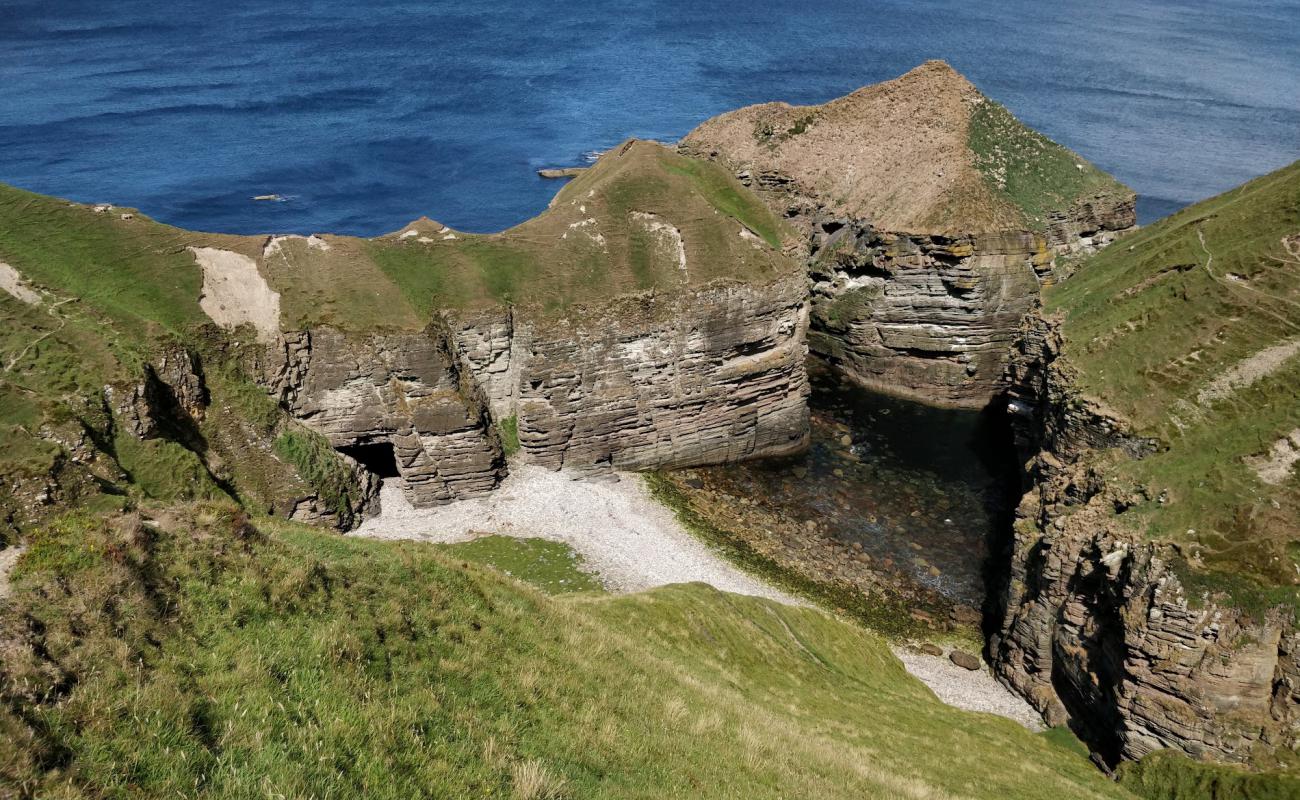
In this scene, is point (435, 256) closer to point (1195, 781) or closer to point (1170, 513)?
point (1170, 513)

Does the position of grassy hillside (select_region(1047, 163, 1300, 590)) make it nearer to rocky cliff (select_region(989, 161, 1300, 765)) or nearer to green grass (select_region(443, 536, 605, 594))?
rocky cliff (select_region(989, 161, 1300, 765))

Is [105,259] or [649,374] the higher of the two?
[105,259]

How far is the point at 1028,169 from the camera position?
7212 cm

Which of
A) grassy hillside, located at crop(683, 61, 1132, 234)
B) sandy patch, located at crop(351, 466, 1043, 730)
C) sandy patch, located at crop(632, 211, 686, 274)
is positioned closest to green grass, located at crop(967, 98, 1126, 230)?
grassy hillside, located at crop(683, 61, 1132, 234)

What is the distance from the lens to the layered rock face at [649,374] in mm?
48281

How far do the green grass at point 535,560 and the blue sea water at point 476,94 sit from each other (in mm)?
55608

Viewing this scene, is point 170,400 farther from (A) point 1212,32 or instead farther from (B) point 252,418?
(A) point 1212,32

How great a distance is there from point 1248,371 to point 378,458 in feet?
172

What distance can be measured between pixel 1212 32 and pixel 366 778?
247106mm

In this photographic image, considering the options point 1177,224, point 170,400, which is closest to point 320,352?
point 170,400

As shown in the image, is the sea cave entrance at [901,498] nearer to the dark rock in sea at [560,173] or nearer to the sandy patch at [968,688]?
the sandy patch at [968,688]

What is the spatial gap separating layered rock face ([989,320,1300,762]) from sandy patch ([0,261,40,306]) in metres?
54.3

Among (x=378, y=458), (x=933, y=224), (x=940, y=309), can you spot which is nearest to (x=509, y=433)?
(x=378, y=458)

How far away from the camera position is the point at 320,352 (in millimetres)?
43906
